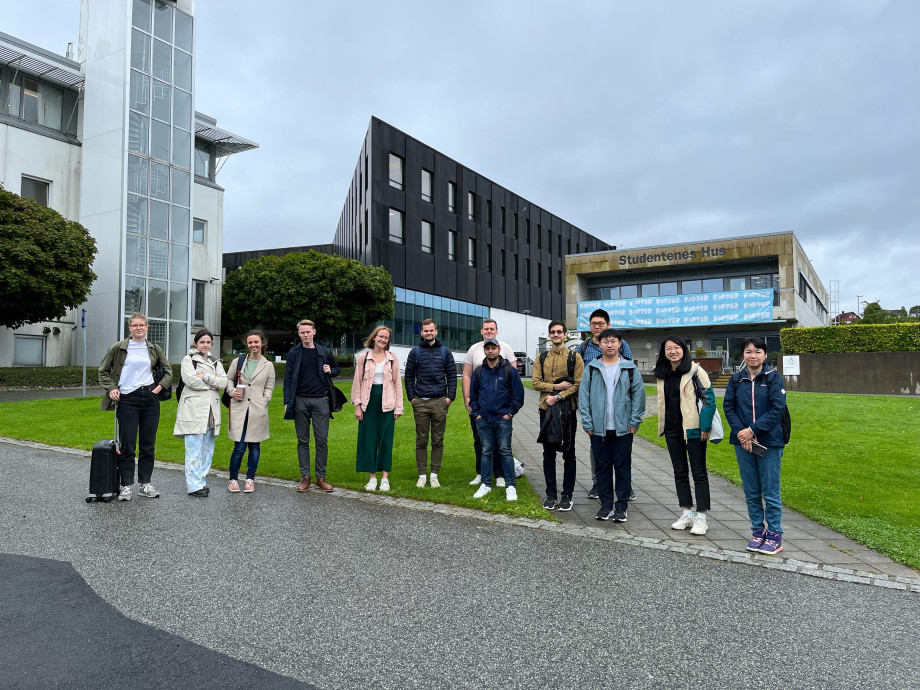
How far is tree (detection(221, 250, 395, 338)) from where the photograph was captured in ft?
110

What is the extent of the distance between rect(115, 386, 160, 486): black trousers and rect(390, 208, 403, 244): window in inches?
1329

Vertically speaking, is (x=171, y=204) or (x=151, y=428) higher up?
(x=171, y=204)

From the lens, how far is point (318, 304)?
33.5 metres

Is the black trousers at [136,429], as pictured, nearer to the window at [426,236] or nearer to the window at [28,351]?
the window at [28,351]

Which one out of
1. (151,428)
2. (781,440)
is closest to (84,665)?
(151,428)

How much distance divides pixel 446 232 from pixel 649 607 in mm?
41916

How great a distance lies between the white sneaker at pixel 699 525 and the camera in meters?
5.23

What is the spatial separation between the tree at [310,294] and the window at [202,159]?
6025 millimetres

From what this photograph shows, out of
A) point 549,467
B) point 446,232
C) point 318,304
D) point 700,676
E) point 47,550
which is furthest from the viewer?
point 446,232

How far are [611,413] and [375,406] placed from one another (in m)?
2.76

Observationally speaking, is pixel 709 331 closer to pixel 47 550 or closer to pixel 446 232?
pixel 446 232

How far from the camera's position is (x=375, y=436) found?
6934mm

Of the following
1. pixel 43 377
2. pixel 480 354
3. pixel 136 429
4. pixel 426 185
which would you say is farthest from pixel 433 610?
pixel 426 185

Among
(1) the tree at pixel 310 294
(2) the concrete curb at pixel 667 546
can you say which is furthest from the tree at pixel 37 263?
(2) the concrete curb at pixel 667 546
